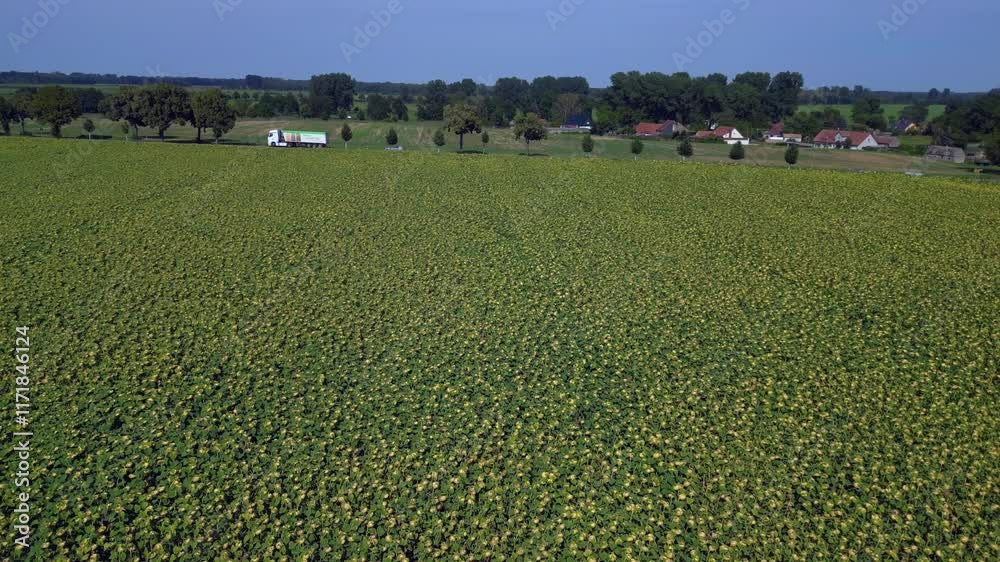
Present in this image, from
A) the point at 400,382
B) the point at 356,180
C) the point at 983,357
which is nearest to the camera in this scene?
the point at 400,382

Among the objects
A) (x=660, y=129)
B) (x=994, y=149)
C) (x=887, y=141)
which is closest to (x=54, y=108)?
(x=660, y=129)

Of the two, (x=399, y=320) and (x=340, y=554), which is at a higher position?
(x=399, y=320)

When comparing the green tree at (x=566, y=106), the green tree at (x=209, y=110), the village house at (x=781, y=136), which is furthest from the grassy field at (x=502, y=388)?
the green tree at (x=566, y=106)

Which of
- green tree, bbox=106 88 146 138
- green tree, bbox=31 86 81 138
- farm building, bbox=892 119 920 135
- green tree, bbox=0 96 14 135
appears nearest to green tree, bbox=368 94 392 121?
green tree, bbox=106 88 146 138

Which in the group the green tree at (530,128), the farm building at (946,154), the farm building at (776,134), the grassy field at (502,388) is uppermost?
the farm building at (776,134)

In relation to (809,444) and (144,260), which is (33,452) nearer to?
(144,260)

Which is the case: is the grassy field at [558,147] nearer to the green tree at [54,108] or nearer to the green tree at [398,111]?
the green tree at [54,108]

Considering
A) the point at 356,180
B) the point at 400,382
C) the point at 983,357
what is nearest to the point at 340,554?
the point at 400,382
